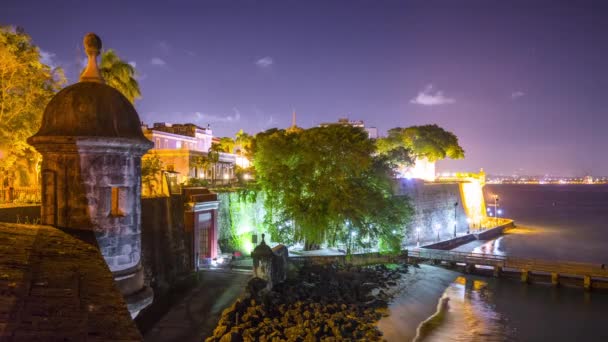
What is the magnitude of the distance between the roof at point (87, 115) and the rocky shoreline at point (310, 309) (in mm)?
9261

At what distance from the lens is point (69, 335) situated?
11.4 feet

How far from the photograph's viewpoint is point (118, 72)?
108 ft

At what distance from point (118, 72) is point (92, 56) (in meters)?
28.7

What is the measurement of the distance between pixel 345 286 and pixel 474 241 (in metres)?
33.2

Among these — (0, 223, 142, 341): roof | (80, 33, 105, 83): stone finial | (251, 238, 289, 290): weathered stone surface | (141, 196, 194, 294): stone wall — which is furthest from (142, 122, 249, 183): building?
(0, 223, 142, 341): roof

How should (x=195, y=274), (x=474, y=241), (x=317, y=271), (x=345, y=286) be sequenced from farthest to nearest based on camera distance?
(x=474, y=241) < (x=317, y=271) < (x=345, y=286) < (x=195, y=274)

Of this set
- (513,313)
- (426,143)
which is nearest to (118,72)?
(513,313)

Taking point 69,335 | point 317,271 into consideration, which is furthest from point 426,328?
point 69,335

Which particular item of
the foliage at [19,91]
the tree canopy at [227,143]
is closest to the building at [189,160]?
the tree canopy at [227,143]

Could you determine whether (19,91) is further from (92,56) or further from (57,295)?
(57,295)

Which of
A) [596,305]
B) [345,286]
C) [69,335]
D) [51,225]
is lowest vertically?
[596,305]

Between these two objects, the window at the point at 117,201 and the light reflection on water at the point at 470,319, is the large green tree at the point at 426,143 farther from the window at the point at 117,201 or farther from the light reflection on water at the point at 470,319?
the window at the point at 117,201

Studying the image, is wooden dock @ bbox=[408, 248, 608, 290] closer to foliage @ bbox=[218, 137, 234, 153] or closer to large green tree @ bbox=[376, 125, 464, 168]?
large green tree @ bbox=[376, 125, 464, 168]

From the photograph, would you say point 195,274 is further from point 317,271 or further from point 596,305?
point 596,305
